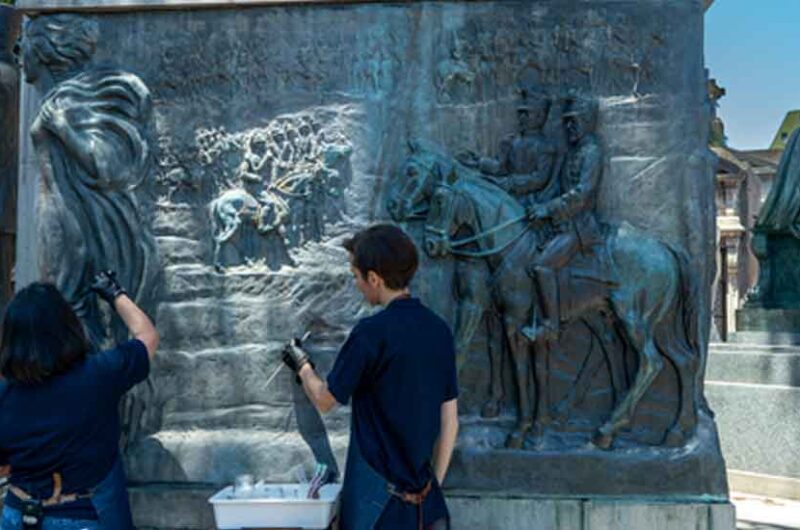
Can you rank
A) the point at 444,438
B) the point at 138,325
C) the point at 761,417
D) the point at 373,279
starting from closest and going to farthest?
the point at 373,279
the point at 444,438
the point at 138,325
the point at 761,417

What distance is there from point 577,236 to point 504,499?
1610mm

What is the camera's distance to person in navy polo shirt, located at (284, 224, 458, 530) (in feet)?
11.6

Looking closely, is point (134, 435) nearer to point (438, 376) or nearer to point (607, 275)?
point (438, 376)

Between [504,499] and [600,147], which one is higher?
[600,147]

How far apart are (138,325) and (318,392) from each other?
Result: 962 mm

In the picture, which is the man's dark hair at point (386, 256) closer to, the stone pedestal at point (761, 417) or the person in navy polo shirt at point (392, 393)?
the person in navy polo shirt at point (392, 393)

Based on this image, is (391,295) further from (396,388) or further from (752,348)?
(752,348)

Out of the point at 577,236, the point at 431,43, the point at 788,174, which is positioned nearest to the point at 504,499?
the point at 577,236

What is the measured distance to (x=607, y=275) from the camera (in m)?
5.05

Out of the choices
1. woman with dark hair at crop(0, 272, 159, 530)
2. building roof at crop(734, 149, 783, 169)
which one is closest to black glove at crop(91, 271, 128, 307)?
woman with dark hair at crop(0, 272, 159, 530)

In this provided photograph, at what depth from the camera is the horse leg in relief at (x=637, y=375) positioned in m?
4.99

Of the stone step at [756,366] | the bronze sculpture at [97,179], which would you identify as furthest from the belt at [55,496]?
the stone step at [756,366]

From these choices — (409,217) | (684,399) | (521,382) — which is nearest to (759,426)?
(684,399)

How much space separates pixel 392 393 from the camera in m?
3.53
